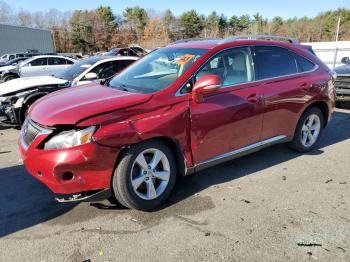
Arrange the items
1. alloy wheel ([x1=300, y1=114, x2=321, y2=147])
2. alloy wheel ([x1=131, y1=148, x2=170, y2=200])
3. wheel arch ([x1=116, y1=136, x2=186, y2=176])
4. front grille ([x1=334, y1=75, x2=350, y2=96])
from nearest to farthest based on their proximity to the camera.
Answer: alloy wheel ([x1=131, y1=148, x2=170, y2=200]) → wheel arch ([x1=116, y1=136, x2=186, y2=176]) → alloy wheel ([x1=300, y1=114, x2=321, y2=147]) → front grille ([x1=334, y1=75, x2=350, y2=96])

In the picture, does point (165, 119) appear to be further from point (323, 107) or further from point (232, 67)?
point (323, 107)

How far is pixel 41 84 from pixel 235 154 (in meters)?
5.41

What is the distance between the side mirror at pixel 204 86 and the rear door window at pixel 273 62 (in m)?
1.04

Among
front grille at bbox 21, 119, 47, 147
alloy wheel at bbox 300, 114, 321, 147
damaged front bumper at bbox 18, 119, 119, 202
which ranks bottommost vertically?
alloy wheel at bbox 300, 114, 321, 147

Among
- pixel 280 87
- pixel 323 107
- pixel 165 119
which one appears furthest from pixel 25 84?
pixel 323 107

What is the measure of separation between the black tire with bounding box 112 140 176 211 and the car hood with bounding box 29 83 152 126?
45 cm

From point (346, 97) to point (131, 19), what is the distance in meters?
96.1

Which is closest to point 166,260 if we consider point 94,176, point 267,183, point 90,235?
point 90,235

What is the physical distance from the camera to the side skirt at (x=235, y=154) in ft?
13.5

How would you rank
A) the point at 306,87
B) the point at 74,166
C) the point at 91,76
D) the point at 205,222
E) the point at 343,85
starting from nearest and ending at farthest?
1. the point at 74,166
2. the point at 205,222
3. the point at 306,87
4. the point at 91,76
5. the point at 343,85

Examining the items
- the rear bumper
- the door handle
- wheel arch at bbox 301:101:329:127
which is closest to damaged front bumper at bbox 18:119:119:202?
the rear bumper

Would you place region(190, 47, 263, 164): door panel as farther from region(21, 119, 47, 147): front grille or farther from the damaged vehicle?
the damaged vehicle

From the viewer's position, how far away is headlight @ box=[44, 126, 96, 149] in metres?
3.31

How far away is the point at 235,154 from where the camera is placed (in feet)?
14.7
